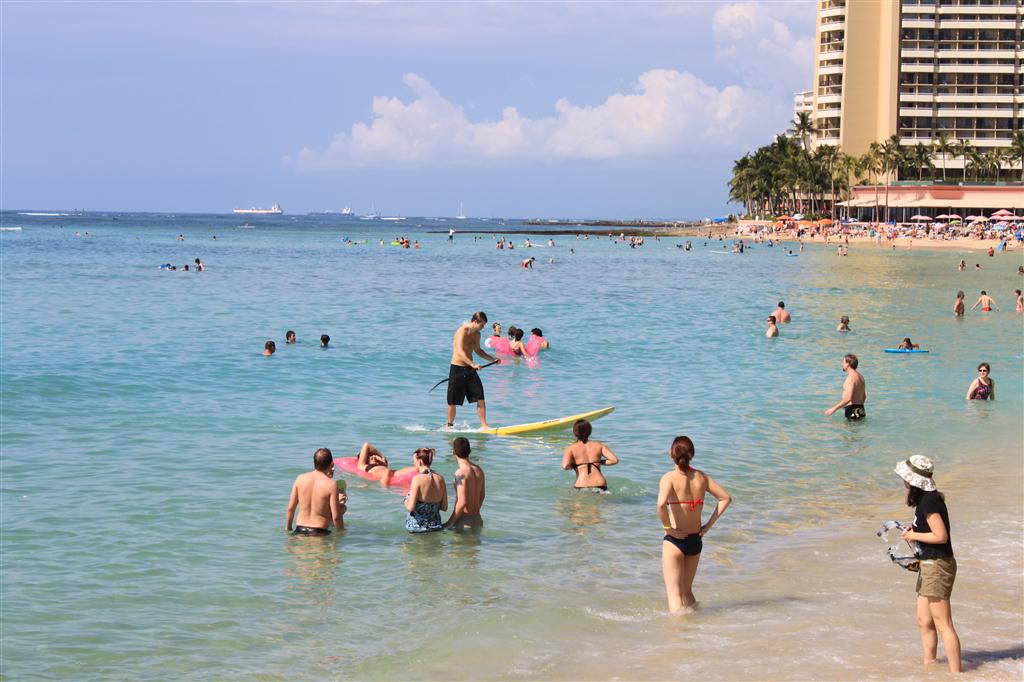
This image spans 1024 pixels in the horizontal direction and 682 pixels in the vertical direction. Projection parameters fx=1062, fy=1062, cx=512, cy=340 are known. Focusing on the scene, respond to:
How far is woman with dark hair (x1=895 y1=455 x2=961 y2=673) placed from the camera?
267 inches

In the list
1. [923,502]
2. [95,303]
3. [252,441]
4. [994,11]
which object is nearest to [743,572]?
[923,502]

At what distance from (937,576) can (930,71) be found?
12850 centimetres

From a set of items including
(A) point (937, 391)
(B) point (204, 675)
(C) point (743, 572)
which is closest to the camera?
(B) point (204, 675)

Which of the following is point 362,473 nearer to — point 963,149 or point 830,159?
point 963,149

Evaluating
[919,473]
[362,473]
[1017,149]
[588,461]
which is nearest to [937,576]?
[919,473]

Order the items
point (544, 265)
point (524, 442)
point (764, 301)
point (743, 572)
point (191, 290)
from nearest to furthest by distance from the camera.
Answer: point (743, 572) < point (524, 442) < point (764, 301) < point (191, 290) < point (544, 265)

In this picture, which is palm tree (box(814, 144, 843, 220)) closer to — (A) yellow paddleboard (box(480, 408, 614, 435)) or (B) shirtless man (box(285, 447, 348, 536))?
(A) yellow paddleboard (box(480, 408, 614, 435))

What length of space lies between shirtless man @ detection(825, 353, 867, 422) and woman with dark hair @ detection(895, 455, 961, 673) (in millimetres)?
9987

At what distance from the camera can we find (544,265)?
73.1m

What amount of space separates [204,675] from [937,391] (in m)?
16.7

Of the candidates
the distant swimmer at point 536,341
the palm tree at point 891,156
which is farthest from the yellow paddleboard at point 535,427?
the palm tree at point 891,156

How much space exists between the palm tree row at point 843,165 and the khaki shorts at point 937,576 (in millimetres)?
111579

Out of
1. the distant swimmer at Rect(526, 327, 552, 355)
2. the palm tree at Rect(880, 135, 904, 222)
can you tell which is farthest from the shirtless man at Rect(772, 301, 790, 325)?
the palm tree at Rect(880, 135, 904, 222)

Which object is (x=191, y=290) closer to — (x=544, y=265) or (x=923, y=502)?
(x=544, y=265)
